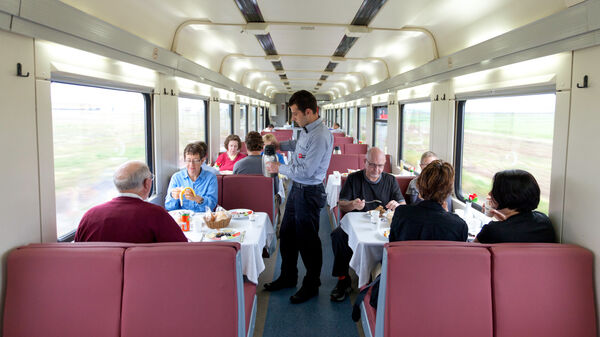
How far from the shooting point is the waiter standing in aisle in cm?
307

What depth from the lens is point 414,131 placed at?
6.24 metres

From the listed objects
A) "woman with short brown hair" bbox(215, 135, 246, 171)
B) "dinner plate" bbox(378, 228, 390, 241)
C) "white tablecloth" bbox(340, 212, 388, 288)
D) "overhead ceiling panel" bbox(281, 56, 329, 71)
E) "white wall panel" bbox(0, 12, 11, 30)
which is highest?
"overhead ceiling panel" bbox(281, 56, 329, 71)

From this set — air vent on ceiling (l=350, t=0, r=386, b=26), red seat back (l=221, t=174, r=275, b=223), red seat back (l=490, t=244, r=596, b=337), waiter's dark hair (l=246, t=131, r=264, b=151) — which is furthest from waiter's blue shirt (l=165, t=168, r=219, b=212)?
red seat back (l=490, t=244, r=596, b=337)

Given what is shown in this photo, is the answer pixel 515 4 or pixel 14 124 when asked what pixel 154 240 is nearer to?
pixel 14 124

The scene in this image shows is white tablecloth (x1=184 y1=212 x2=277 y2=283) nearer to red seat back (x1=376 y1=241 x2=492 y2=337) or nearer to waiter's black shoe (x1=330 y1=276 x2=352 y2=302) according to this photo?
waiter's black shoe (x1=330 y1=276 x2=352 y2=302)

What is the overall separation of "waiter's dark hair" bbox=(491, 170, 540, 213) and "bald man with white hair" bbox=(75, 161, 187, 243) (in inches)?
74.4

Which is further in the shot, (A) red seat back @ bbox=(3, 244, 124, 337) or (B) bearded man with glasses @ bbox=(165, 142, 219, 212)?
(B) bearded man with glasses @ bbox=(165, 142, 219, 212)

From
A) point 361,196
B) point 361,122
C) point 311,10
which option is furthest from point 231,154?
point 361,122

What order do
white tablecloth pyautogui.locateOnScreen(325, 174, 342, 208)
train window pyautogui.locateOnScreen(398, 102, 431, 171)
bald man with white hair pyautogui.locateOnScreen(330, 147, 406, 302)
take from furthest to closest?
train window pyautogui.locateOnScreen(398, 102, 431, 171)
white tablecloth pyautogui.locateOnScreen(325, 174, 342, 208)
bald man with white hair pyautogui.locateOnScreen(330, 147, 406, 302)

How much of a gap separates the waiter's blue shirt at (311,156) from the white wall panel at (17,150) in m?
1.66

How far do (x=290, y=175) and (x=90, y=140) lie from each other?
1.74 meters

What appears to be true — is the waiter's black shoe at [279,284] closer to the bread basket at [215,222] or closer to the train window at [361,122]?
the bread basket at [215,222]

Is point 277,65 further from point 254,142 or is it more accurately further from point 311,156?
point 311,156

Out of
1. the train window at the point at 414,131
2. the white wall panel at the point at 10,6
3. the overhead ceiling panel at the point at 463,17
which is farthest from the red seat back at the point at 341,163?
the white wall panel at the point at 10,6
